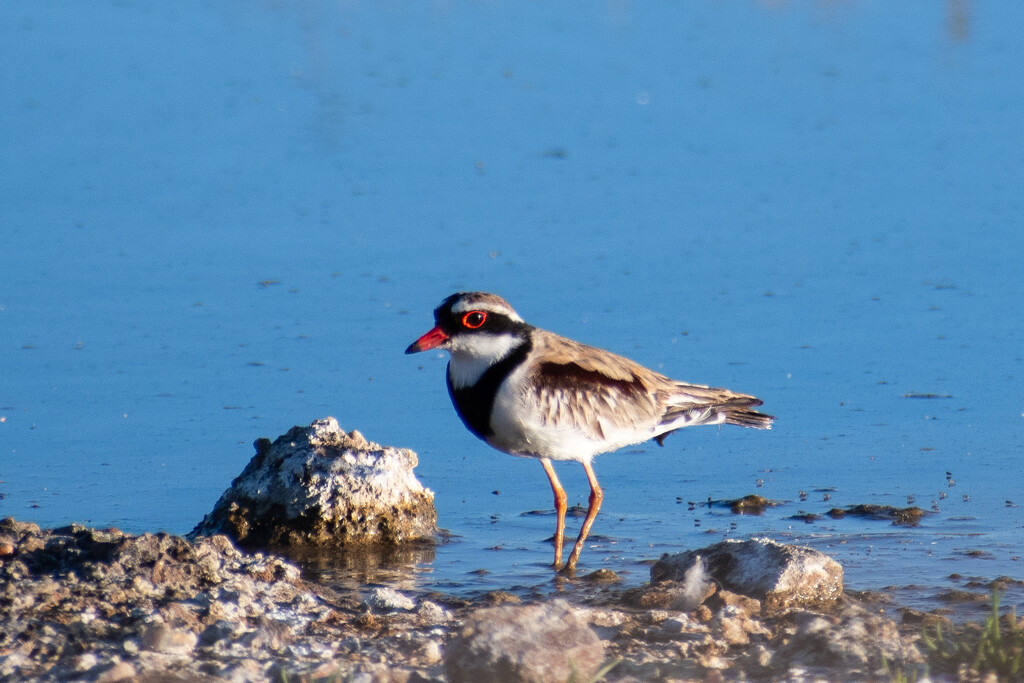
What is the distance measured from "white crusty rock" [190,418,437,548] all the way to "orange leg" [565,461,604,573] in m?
0.70

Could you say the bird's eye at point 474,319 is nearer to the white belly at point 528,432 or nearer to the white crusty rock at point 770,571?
the white belly at point 528,432

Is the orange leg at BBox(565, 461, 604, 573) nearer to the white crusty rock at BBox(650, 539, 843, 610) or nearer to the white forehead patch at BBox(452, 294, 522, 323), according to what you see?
the white crusty rock at BBox(650, 539, 843, 610)

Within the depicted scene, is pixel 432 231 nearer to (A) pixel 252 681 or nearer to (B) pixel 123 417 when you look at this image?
(B) pixel 123 417

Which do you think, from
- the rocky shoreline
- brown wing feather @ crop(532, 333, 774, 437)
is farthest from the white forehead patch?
the rocky shoreline

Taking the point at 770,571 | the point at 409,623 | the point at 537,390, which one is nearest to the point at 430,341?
the point at 537,390

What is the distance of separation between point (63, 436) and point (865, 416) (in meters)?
4.26

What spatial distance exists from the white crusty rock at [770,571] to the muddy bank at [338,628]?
0.11ft

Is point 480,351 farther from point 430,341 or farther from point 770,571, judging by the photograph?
point 770,571

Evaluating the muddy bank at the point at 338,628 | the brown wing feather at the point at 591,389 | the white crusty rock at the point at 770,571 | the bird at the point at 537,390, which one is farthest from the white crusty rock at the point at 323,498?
the white crusty rock at the point at 770,571

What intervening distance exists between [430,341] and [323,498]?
0.85 m

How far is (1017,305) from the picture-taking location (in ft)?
31.1

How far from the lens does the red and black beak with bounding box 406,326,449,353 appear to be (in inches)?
265

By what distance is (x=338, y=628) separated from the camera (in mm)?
5371

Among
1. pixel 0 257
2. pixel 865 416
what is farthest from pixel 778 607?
pixel 0 257
